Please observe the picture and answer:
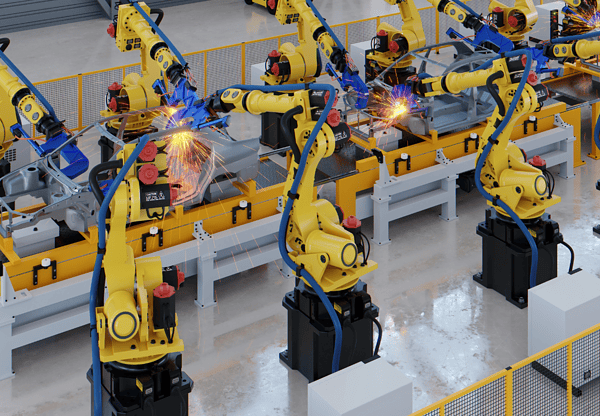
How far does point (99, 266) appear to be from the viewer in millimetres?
6785

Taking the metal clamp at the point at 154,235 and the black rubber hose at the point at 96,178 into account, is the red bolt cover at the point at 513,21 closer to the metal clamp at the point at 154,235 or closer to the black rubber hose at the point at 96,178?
the metal clamp at the point at 154,235

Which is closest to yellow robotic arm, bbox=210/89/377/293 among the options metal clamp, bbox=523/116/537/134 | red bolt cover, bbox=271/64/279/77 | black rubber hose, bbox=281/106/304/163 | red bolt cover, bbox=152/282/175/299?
black rubber hose, bbox=281/106/304/163

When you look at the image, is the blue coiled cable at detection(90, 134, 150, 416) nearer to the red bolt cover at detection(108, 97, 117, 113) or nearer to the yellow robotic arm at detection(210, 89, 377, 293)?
the yellow robotic arm at detection(210, 89, 377, 293)

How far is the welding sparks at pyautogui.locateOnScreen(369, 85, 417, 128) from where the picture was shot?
37.8 feet

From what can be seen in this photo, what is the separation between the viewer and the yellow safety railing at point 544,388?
6.82 metres

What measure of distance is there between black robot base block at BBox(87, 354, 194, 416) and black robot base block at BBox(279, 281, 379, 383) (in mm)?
1425

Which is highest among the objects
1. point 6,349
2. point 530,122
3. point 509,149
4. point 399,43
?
point 509,149

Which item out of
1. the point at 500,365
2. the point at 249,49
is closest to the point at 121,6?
the point at 249,49

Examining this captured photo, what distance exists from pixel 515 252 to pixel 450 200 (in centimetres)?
214

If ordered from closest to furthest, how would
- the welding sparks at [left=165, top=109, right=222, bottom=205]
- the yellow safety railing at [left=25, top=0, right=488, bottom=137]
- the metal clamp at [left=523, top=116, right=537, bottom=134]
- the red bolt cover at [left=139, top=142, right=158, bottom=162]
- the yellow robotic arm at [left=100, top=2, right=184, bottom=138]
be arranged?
Answer: the red bolt cover at [left=139, top=142, right=158, bottom=162] < the welding sparks at [left=165, top=109, right=222, bottom=205] < the yellow robotic arm at [left=100, top=2, right=184, bottom=138] < the metal clamp at [left=523, top=116, right=537, bottom=134] < the yellow safety railing at [left=25, top=0, right=488, bottom=137]

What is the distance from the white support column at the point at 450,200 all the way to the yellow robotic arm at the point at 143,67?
3.55m

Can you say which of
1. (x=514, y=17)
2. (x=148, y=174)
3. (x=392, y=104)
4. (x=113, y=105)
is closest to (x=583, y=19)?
(x=514, y=17)

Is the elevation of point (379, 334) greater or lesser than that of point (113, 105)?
lesser

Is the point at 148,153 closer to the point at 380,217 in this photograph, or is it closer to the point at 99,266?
the point at 99,266
